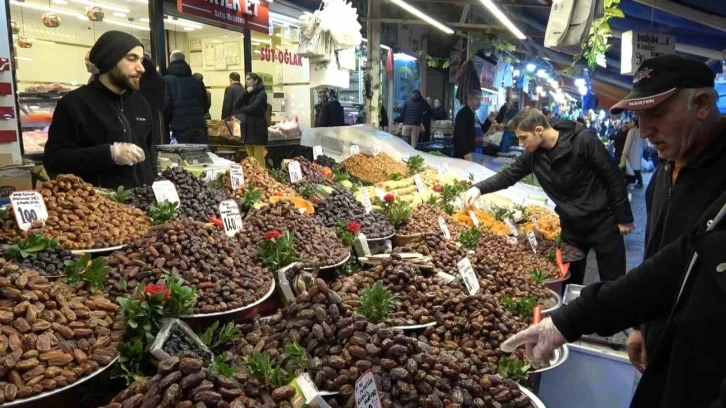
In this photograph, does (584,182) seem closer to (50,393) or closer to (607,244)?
(607,244)

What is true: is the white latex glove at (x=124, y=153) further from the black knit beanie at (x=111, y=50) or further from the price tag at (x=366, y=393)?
the price tag at (x=366, y=393)

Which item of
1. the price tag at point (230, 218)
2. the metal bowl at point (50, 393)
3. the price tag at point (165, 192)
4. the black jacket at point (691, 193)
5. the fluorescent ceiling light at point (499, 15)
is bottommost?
the metal bowl at point (50, 393)

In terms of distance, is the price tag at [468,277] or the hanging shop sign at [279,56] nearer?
the price tag at [468,277]

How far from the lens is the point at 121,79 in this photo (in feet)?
11.5

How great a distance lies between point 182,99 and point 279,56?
357 centimetres

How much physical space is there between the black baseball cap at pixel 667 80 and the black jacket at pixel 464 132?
7.69 meters

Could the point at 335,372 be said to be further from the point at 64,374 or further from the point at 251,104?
the point at 251,104

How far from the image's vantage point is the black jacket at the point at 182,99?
24.3ft

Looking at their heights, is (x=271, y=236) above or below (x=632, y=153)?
above

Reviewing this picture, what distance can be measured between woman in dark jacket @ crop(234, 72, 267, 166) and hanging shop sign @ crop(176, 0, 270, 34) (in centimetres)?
89

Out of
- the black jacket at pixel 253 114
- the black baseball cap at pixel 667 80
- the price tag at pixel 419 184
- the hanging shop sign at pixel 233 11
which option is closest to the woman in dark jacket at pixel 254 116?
the black jacket at pixel 253 114

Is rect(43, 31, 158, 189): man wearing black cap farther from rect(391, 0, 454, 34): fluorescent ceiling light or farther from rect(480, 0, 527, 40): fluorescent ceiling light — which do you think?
rect(480, 0, 527, 40): fluorescent ceiling light

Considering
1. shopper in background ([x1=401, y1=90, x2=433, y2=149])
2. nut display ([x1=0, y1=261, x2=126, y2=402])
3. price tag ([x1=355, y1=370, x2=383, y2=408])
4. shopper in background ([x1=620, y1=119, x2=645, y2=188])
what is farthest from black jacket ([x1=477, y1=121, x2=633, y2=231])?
shopper in background ([x1=620, y1=119, x2=645, y2=188])

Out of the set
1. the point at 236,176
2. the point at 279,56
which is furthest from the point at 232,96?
the point at 236,176
